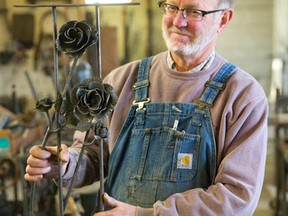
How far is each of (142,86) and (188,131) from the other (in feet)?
0.59

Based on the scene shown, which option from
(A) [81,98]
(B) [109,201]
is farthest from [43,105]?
(B) [109,201]

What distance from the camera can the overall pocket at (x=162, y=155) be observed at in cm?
113

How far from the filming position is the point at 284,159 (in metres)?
2.68

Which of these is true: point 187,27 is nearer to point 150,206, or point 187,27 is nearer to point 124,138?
point 124,138

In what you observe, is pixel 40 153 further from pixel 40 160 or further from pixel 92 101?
pixel 92 101

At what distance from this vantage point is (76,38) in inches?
34.7

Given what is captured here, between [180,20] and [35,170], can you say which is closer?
[35,170]

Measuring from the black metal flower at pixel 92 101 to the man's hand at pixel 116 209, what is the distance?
196 mm

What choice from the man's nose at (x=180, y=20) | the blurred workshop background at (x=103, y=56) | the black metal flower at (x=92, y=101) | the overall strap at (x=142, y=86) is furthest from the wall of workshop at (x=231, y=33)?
the black metal flower at (x=92, y=101)

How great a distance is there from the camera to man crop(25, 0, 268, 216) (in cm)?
106

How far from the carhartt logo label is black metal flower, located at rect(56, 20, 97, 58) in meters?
0.39

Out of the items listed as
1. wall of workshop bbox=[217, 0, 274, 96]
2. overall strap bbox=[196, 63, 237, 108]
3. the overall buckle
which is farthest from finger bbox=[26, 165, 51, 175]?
wall of workshop bbox=[217, 0, 274, 96]

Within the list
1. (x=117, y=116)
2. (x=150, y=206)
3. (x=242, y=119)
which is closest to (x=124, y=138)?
(x=117, y=116)

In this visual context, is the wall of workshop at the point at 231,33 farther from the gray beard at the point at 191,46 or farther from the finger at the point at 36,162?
the finger at the point at 36,162
